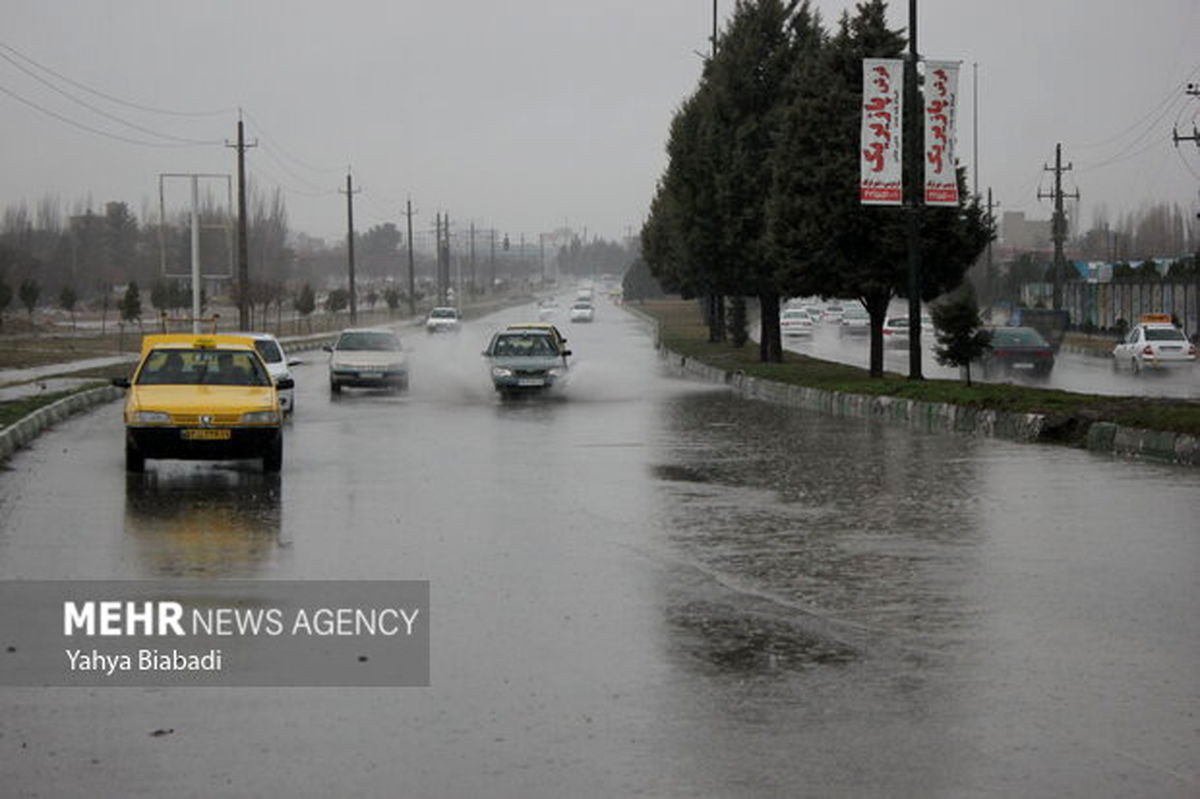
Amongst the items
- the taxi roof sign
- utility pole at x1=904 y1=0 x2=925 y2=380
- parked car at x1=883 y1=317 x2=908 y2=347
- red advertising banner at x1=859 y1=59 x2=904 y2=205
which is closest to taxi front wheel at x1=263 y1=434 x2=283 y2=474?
the taxi roof sign

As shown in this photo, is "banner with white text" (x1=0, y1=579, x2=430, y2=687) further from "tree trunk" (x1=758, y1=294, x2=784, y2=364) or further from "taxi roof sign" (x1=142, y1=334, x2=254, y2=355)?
"tree trunk" (x1=758, y1=294, x2=784, y2=364)

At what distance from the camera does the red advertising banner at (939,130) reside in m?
29.3

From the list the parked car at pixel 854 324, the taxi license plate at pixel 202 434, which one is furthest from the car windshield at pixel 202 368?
the parked car at pixel 854 324

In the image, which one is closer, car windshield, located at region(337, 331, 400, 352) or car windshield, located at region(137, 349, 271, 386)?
car windshield, located at region(137, 349, 271, 386)

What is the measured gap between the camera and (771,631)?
9070 millimetres

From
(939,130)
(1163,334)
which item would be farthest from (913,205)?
(1163,334)

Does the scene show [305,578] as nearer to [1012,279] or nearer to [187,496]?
[187,496]

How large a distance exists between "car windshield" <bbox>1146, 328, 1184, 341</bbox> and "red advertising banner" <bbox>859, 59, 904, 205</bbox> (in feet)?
62.4

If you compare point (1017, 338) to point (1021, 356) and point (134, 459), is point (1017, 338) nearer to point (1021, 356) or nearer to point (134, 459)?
point (1021, 356)

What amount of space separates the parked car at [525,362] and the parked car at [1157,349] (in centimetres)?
1727

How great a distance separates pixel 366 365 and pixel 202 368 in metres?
16.5

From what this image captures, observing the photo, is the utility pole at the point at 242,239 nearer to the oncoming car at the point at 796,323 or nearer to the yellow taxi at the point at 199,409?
the oncoming car at the point at 796,323

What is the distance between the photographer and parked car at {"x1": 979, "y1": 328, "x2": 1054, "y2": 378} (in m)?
42.7

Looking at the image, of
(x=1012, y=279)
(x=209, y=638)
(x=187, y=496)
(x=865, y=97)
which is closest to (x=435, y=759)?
(x=209, y=638)
